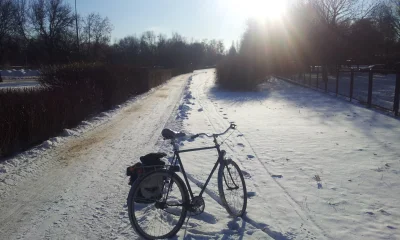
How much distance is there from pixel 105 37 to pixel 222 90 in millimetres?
53013

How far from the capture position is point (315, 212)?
469 centimetres

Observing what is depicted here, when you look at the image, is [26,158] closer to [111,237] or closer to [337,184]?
[111,237]

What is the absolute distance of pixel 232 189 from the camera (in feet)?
14.7

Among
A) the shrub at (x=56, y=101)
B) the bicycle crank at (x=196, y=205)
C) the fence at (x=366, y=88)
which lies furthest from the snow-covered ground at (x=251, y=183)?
the fence at (x=366, y=88)

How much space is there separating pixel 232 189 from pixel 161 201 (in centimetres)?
95

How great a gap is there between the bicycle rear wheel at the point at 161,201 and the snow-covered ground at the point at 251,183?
0.21 meters

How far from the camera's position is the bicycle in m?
3.88

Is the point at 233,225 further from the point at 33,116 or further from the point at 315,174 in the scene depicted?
the point at 33,116

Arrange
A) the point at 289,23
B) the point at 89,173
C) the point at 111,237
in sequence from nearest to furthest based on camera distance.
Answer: the point at 111,237 → the point at 89,173 → the point at 289,23

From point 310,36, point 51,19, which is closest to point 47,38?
point 51,19

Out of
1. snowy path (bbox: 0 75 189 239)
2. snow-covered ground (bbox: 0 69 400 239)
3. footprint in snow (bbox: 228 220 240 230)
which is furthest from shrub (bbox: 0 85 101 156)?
footprint in snow (bbox: 228 220 240 230)

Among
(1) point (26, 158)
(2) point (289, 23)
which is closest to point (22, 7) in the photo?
(2) point (289, 23)

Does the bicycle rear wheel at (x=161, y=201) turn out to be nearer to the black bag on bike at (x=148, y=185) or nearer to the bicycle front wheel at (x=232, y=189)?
the black bag on bike at (x=148, y=185)

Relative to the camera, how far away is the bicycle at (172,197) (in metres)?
3.88
